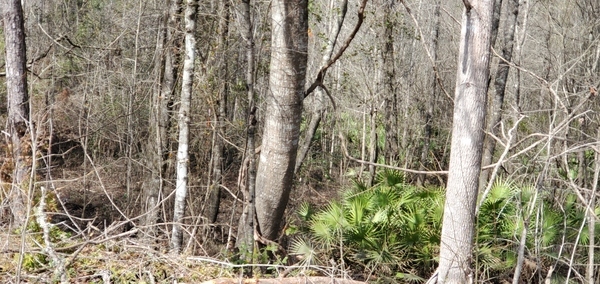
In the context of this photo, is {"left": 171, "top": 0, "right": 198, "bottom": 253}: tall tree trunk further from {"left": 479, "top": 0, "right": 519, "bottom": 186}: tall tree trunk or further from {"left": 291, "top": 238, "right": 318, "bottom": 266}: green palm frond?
{"left": 479, "top": 0, "right": 519, "bottom": 186}: tall tree trunk

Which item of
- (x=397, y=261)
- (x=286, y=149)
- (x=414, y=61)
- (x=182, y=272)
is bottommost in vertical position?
(x=397, y=261)

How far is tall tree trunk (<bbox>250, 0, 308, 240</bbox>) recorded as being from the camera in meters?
7.75

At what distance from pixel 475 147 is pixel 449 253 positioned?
3.67 feet

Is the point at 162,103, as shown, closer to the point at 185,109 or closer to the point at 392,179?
the point at 185,109

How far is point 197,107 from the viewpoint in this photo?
1120 cm

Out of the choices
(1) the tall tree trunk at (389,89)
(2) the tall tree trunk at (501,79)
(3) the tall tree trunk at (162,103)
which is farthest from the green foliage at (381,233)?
(1) the tall tree trunk at (389,89)

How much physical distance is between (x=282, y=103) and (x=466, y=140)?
95.1 inches

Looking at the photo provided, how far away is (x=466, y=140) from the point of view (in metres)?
6.39

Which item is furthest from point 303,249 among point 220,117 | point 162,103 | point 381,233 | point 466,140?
point 466,140

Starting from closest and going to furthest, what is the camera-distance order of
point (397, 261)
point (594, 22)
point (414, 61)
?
point (397, 261) → point (594, 22) → point (414, 61)

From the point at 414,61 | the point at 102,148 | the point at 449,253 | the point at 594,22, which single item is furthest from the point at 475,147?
the point at 102,148

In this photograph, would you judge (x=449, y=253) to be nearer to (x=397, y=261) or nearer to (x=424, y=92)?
(x=397, y=261)

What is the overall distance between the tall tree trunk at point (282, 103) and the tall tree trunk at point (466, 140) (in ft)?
7.07

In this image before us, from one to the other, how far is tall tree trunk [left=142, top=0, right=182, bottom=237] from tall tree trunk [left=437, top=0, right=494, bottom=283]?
14.6 ft
